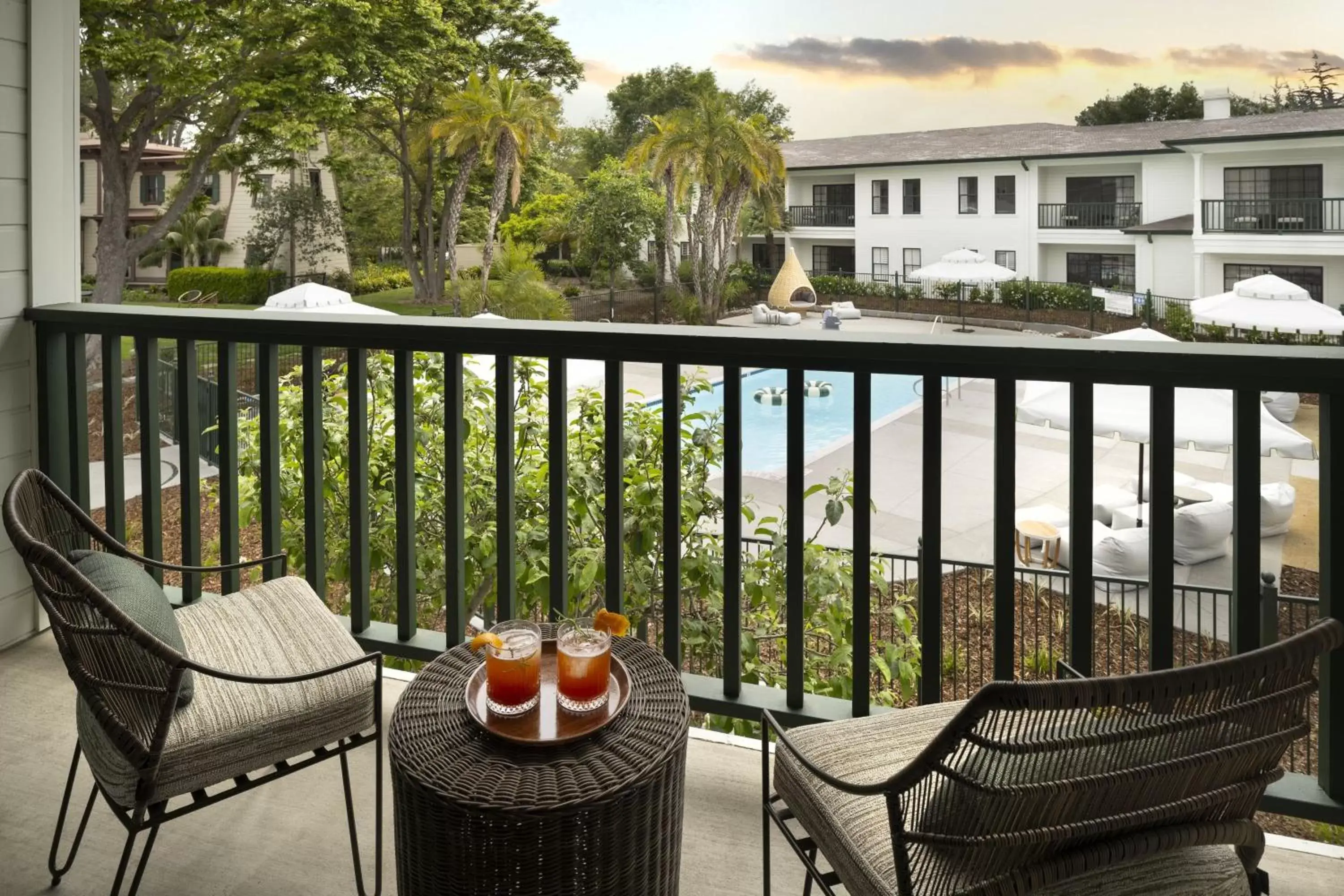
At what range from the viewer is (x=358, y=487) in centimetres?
215

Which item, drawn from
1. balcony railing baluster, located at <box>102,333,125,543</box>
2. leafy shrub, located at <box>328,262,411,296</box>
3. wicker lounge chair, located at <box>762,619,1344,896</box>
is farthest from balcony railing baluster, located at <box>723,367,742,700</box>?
leafy shrub, located at <box>328,262,411,296</box>

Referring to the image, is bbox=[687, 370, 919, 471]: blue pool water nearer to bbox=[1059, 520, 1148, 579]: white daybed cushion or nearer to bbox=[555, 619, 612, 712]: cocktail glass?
bbox=[555, 619, 612, 712]: cocktail glass

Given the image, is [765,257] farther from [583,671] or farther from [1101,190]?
[583,671]

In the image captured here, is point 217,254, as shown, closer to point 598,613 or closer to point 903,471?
point 903,471

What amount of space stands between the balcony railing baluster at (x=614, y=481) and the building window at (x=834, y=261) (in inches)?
140

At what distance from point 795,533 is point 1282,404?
35.0 inches

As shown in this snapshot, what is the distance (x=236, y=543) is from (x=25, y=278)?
0.87m

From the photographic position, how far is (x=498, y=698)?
4.09 feet

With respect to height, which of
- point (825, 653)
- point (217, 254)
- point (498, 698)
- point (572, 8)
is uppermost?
point (572, 8)

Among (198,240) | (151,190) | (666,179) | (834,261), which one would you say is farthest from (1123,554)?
(151,190)

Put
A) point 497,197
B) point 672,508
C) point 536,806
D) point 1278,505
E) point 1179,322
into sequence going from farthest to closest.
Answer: point 497,197, point 1179,322, point 1278,505, point 672,508, point 536,806

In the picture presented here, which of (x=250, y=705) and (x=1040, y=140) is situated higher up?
(x=1040, y=140)

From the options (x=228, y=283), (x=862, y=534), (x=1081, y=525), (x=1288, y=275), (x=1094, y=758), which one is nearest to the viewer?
(x=1094, y=758)

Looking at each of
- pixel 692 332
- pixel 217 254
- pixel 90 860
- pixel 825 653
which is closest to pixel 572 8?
pixel 217 254
